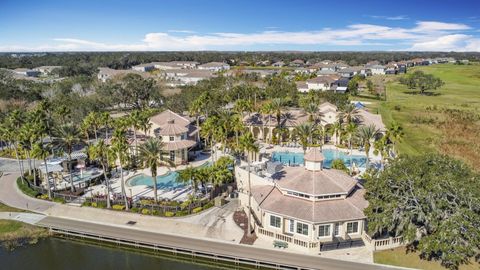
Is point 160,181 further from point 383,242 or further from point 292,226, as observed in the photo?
point 383,242

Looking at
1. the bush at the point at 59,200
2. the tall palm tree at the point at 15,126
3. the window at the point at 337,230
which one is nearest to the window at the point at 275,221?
the window at the point at 337,230

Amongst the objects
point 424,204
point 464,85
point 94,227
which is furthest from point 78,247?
point 464,85

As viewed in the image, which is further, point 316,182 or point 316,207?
point 316,182

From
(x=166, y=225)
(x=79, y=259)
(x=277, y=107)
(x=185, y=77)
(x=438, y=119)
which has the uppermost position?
(x=277, y=107)

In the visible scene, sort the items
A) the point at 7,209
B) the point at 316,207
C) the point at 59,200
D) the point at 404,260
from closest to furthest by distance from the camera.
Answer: the point at 404,260 → the point at 316,207 → the point at 7,209 → the point at 59,200

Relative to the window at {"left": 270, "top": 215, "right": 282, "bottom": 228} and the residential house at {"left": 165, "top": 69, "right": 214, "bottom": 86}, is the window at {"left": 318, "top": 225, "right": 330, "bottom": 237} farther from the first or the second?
the residential house at {"left": 165, "top": 69, "right": 214, "bottom": 86}

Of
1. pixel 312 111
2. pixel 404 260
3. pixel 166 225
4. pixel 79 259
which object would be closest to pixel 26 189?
pixel 79 259

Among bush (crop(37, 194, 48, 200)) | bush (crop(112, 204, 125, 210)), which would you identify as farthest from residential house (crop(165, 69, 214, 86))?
bush (crop(112, 204, 125, 210))
